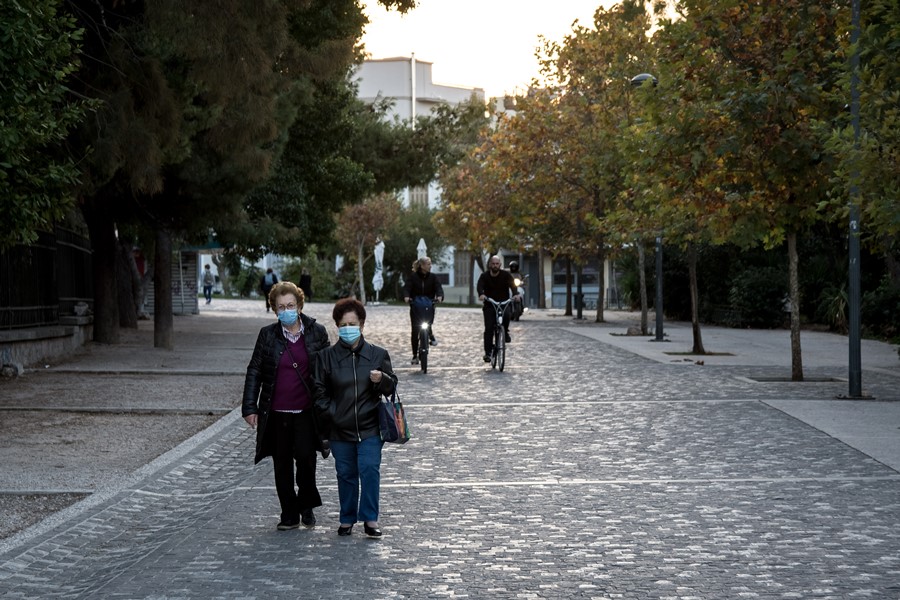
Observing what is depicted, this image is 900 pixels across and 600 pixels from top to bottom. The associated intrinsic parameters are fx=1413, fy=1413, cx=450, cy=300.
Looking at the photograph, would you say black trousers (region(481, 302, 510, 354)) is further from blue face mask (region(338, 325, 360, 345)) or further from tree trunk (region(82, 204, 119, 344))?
blue face mask (region(338, 325, 360, 345))

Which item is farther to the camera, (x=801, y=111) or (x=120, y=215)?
(x=120, y=215)

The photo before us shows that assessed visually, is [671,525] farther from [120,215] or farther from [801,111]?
[120,215]

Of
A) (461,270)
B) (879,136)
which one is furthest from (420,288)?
(461,270)

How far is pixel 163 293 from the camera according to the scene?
26547 millimetres

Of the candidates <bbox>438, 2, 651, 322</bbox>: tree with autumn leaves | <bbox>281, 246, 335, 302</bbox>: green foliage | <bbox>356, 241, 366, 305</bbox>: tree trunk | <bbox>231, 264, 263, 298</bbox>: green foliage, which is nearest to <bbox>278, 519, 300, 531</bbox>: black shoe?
<bbox>438, 2, 651, 322</bbox>: tree with autumn leaves

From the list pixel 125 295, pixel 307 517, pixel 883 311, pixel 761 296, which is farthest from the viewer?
pixel 761 296

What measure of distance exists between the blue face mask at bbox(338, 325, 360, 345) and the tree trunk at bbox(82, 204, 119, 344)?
18.9 m

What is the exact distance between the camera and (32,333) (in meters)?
21.2

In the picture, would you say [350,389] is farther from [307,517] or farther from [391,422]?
[307,517]

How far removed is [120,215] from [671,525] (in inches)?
739

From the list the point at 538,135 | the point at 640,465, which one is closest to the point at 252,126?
the point at 640,465

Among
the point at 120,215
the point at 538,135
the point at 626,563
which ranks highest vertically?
the point at 538,135

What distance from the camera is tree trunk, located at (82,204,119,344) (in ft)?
86.9

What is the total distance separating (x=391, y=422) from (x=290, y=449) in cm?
73
